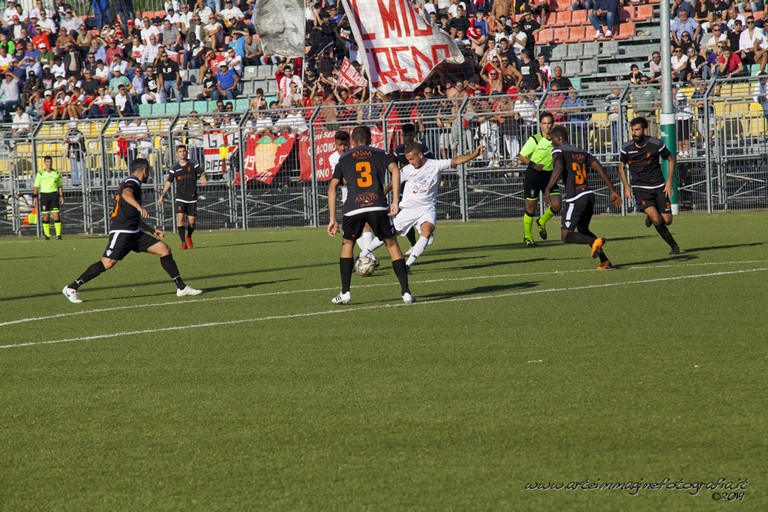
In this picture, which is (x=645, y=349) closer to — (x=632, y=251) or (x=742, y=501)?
(x=742, y=501)

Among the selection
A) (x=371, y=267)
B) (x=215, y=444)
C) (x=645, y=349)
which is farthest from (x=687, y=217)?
(x=215, y=444)

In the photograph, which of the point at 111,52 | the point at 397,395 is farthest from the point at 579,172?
the point at 111,52

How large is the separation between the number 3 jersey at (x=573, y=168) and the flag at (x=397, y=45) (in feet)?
48.3

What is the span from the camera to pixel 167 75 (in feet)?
121

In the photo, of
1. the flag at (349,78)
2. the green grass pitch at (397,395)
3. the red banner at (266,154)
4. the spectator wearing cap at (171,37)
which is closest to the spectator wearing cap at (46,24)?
the spectator wearing cap at (171,37)

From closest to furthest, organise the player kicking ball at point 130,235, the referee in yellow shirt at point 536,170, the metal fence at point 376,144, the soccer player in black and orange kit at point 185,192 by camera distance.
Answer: the player kicking ball at point 130,235 < the referee in yellow shirt at point 536,170 < the soccer player in black and orange kit at point 185,192 < the metal fence at point 376,144

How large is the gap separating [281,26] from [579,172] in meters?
19.9

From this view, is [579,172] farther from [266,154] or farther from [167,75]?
[167,75]

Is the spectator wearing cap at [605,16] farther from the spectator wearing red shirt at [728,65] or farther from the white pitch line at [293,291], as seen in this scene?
the white pitch line at [293,291]

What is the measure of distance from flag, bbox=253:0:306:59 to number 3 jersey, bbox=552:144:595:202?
19.0 m

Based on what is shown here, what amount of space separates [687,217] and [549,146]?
6853 millimetres

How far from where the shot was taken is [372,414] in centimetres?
658

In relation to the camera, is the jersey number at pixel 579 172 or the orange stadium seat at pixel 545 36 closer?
the jersey number at pixel 579 172

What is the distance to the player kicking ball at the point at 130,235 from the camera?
45.9 feet
